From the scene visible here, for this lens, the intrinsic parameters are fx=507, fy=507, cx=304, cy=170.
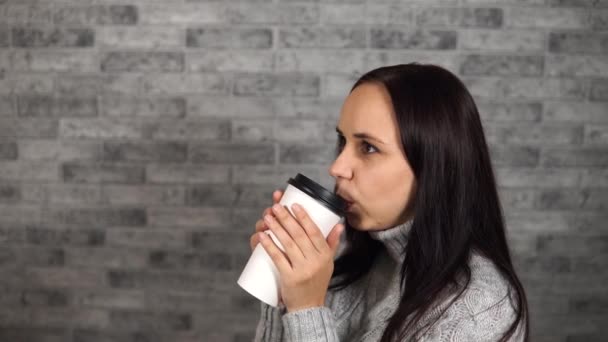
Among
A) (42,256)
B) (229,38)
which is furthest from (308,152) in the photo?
(42,256)

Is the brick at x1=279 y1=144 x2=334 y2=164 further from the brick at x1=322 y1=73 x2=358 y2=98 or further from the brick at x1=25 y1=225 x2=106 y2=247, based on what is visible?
the brick at x1=25 y1=225 x2=106 y2=247

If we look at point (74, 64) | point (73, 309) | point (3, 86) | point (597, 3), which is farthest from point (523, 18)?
point (73, 309)

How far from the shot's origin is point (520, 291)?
28.9 inches

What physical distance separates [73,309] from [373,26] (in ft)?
4.36

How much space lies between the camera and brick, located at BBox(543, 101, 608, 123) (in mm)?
1560

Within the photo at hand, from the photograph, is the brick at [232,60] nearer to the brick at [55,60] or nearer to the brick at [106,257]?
the brick at [55,60]

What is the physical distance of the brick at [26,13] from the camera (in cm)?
151

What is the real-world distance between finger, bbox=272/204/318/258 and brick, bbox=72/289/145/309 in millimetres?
1104

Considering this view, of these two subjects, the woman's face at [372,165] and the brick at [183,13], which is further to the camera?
the brick at [183,13]

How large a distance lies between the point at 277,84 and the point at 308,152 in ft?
0.74

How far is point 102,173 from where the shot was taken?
1597mm

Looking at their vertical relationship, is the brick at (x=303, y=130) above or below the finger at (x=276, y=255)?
above

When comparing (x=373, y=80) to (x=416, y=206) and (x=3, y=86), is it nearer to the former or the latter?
(x=416, y=206)

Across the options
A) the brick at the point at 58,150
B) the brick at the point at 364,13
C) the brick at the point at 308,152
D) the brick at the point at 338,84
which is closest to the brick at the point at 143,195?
the brick at the point at 58,150
